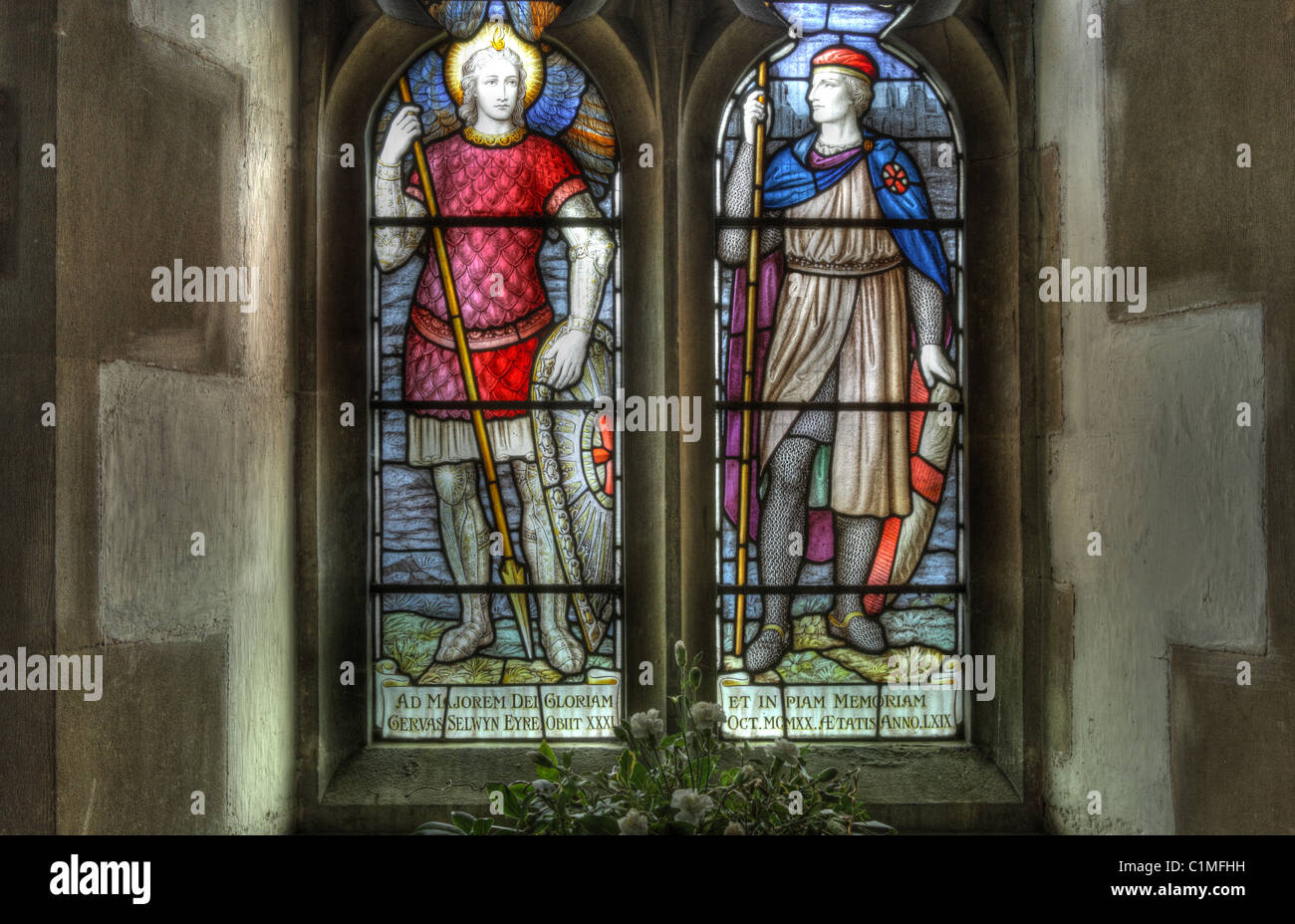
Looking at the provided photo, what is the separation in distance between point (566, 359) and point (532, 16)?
955 millimetres

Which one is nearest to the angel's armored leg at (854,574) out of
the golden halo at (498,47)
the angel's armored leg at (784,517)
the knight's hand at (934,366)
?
the angel's armored leg at (784,517)

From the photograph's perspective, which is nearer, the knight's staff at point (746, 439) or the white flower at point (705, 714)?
the white flower at point (705, 714)

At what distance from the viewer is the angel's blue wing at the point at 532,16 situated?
2.74 metres

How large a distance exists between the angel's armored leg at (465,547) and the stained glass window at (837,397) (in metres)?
0.65

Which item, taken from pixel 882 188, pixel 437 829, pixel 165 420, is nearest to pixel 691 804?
pixel 437 829

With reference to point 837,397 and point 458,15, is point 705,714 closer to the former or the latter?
point 837,397

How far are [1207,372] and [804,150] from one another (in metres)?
1.27

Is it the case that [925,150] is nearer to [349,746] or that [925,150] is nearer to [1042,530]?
[1042,530]

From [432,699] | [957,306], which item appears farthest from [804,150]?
[432,699]

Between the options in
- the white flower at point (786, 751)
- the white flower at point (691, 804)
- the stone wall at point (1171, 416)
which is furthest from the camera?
the stone wall at point (1171, 416)

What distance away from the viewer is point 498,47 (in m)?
2.75

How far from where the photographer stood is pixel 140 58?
187 cm

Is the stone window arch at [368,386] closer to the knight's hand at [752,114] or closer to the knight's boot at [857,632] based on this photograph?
the knight's hand at [752,114]

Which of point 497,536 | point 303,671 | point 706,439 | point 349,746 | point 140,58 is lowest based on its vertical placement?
point 349,746
